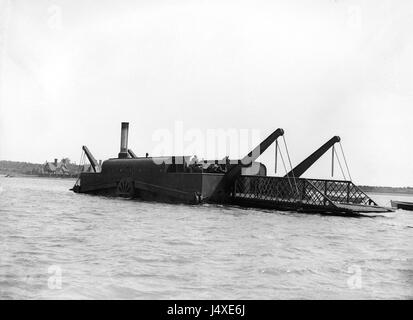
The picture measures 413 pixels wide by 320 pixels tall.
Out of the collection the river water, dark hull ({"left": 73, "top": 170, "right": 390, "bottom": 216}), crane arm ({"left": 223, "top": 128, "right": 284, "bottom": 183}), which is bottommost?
the river water

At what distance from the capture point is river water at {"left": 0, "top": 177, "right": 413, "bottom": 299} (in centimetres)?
740

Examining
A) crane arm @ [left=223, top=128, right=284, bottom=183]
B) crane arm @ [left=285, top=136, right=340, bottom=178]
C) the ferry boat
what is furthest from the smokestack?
crane arm @ [left=285, top=136, right=340, bottom=178]

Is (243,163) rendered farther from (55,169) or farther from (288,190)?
(55,169)

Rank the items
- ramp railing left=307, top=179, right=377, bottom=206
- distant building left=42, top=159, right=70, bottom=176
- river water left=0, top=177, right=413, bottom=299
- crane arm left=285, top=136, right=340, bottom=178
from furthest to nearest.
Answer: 1. distant building left=42, top=159, right=70, bottom=176
2. crane arm left=285, top=136, right=340, bottom=178
3. ramp railing left=307, top=179, right=377, bottom=206
4. river water left=0, top=177, right=413, bottom=299

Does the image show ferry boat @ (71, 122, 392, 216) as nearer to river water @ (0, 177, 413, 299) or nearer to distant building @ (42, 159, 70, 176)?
river water @ (0, 177, 413, 299)

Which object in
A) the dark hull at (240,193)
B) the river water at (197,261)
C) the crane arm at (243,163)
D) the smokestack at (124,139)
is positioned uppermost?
the smokestack at (124,139)

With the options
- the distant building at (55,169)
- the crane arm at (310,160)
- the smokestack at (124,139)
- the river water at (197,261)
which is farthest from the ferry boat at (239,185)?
the distant building at (55,169)

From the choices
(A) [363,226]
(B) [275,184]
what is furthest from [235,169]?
(A) [363,226]

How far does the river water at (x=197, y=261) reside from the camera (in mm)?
7402

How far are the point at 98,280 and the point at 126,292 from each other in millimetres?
872

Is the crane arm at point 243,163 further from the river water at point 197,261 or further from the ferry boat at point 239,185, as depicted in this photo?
the river water at point 197,261

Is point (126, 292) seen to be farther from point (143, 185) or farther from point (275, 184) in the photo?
point (143, 185)

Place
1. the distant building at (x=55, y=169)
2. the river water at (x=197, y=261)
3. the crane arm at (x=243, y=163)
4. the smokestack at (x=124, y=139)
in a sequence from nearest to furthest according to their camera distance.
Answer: the river water at (x=197, y=261), the crane arm at (x=243, y=163), the smokestack at (x=124, y=139), the distant building at (x=55, y=169)

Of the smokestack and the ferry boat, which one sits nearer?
the ferry boat
